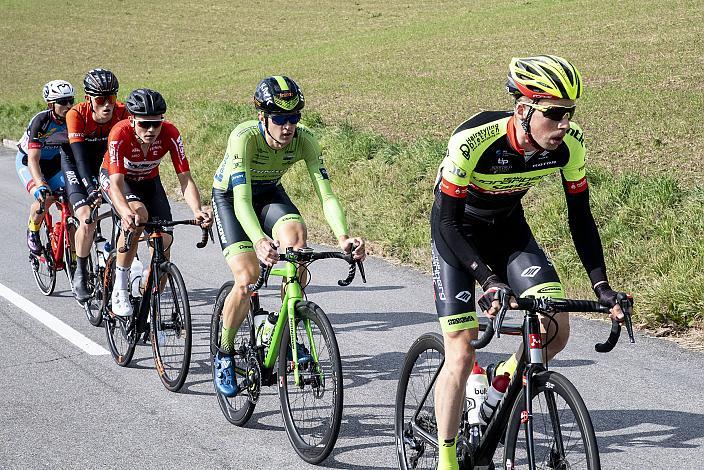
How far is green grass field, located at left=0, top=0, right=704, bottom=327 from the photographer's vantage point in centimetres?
964

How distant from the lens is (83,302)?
9062 millimetres

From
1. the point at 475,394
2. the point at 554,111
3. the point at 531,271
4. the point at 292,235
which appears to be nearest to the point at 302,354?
the point at 292,235

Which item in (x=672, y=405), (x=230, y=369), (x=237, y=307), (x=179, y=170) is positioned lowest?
(x=672, y=405)

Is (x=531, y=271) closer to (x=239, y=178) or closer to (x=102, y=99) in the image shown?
(x=239, y=178)

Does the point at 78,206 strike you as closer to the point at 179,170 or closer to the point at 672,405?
the point at 179,170

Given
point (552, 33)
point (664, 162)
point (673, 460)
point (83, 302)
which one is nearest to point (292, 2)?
point (552, 33)

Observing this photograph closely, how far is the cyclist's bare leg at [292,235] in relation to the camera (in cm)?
625

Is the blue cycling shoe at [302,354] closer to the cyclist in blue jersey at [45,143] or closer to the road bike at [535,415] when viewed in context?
the road bike at [535,415]

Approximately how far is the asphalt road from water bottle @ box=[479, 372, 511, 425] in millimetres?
1055

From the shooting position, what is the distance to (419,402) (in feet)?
16.8

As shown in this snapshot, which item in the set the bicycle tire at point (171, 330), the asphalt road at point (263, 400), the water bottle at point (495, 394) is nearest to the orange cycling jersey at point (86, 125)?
the asphalt road at point (263, 400)

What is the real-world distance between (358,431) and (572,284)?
3.61 meters

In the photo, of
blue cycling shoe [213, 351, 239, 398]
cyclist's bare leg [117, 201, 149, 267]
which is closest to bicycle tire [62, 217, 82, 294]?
cyclist's bare leg [117, 201, 149, 267]

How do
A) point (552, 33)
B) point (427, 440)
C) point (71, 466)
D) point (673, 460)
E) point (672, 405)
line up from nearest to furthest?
point (427, 440), point (673, 460), point (71, 466), point (672, 405), point (552, 33)
